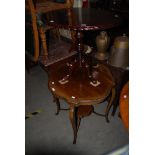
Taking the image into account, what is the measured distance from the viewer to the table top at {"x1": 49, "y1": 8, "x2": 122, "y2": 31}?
1.23 metres

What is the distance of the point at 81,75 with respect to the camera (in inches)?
64.3

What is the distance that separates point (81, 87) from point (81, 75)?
0.16m

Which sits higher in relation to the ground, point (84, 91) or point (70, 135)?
point (84, 91)

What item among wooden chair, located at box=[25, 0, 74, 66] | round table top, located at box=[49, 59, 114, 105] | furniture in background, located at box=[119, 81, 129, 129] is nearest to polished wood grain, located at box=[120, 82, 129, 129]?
furniture in background, located at box=[119, 81, 129, 129]

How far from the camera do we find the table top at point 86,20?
1.23 metres

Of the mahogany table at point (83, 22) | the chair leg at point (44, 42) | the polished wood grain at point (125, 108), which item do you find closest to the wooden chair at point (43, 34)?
the chair leg at point (44, 42)

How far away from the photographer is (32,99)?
2.19 m

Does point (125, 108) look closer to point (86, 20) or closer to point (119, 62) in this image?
point (86, 20)

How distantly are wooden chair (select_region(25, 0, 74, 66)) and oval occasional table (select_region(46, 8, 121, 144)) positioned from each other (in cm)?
64

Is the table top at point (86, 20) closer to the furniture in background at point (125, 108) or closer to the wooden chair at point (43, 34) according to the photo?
the furniture in background at point (125, 108)
